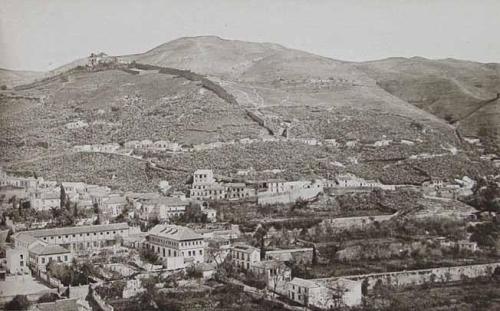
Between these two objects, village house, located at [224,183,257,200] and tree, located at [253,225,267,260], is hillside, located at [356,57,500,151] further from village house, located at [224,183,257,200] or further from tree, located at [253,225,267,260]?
tree, located at [253,225,267,260]

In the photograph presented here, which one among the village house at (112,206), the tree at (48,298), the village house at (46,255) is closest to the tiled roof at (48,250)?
the village house at (46,255)

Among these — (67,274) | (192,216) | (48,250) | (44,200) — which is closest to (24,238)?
(48,250)

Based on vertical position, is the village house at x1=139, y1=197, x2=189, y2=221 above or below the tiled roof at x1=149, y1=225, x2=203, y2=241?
above

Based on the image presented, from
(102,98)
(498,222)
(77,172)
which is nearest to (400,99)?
(498,222)

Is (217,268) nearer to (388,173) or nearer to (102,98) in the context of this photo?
(388,173)

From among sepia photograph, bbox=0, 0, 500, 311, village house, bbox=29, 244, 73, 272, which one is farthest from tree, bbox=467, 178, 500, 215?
village house, bbox=29, 244, 73, 272
